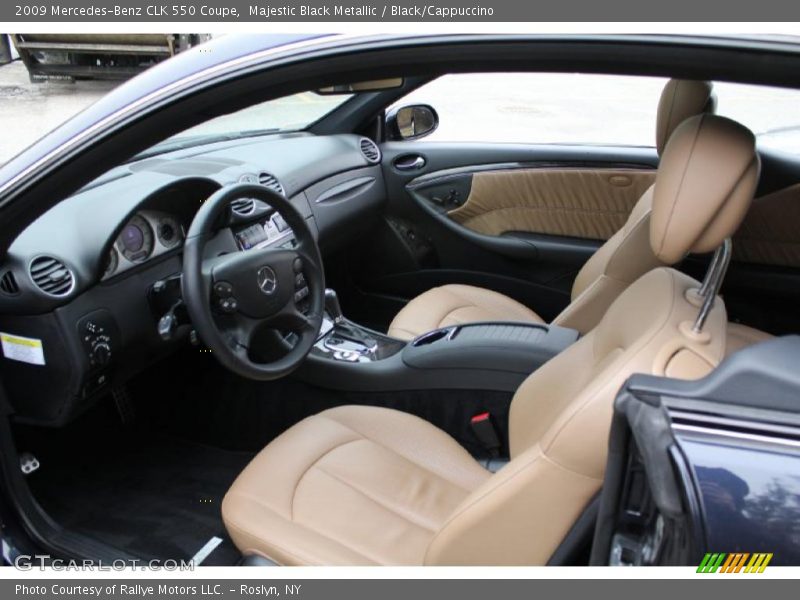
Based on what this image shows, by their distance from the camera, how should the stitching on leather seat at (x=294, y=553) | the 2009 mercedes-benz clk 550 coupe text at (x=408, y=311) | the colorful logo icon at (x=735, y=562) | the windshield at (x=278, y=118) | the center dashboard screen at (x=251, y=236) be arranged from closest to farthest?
the colorful logo icon at (x=735, y=562) < the 2009 mercedes-benz clk 550 coupe text at (x=408, y=311) < the stitching on leather seat at (x=294, y=553) < the center dashboard screen at (x=251, y=236) < the windshield at (x=278, y=118)

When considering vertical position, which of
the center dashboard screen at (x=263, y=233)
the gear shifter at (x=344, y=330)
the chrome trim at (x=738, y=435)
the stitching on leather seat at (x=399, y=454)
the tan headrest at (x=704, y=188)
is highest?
the tan headrest at (x=704, y=188)

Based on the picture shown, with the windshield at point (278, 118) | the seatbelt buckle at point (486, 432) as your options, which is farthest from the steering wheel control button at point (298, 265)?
the windshield at point (278, 118)

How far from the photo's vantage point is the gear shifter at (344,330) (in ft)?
7.68

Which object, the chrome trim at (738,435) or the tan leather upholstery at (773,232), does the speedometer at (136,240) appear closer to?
the chrome trim at (738,435)

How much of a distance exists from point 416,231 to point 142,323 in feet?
5.27

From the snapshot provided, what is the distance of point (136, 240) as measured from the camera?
6.42 ft

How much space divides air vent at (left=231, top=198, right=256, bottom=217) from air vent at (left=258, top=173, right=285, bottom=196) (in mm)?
323

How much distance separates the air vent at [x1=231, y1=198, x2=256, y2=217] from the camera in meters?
2.18

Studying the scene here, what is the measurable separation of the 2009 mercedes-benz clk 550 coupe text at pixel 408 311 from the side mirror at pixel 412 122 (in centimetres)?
1

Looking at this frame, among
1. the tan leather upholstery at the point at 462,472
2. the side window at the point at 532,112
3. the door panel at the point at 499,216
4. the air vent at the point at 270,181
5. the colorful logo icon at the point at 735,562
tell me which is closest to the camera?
the colorful logo icon at the point at 735,562

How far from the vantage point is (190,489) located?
2.23 m

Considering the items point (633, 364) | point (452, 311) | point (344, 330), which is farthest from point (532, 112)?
point (633, 364)

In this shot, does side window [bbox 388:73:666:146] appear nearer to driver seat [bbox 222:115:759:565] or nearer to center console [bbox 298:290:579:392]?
center console [bbox 298:290:579:392]

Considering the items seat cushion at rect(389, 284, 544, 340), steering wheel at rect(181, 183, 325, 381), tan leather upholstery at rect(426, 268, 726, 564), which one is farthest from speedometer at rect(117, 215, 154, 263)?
tan leather upholstery at rect(426, 268, 726, 564)
